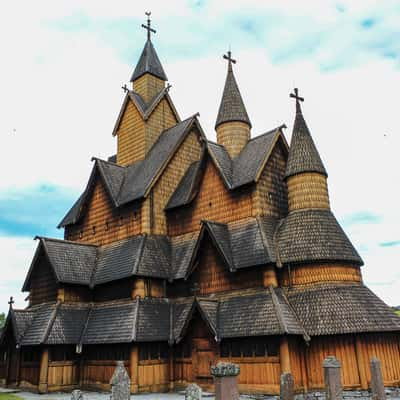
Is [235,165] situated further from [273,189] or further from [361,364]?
[361,364]

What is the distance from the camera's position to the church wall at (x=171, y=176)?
25578mm

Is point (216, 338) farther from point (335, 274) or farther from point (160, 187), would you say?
point (160, 187)

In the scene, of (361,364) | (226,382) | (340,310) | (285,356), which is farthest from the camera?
Result: (340,310)

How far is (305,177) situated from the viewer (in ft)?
71.6

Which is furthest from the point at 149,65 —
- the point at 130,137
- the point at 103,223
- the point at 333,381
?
the point at 333,381

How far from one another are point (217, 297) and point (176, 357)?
341cm

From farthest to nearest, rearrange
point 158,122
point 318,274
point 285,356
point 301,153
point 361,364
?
point 158,122, point 301,153, point 318,274, point 285,356, point 361,364

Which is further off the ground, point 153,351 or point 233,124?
point 233,124

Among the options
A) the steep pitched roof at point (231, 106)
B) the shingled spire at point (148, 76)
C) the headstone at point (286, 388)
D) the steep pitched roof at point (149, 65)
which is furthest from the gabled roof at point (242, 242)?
the steep pitched roof at point (149, 65)

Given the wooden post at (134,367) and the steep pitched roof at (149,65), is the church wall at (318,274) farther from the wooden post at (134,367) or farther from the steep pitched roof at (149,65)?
the steep pitched roof at (149,65)

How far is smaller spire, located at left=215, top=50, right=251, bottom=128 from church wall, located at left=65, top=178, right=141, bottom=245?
7.36 meters

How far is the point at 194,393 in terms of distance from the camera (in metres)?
10.7

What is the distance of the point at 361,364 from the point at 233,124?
14609 mm

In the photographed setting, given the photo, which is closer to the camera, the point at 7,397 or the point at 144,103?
the point at 7,397
